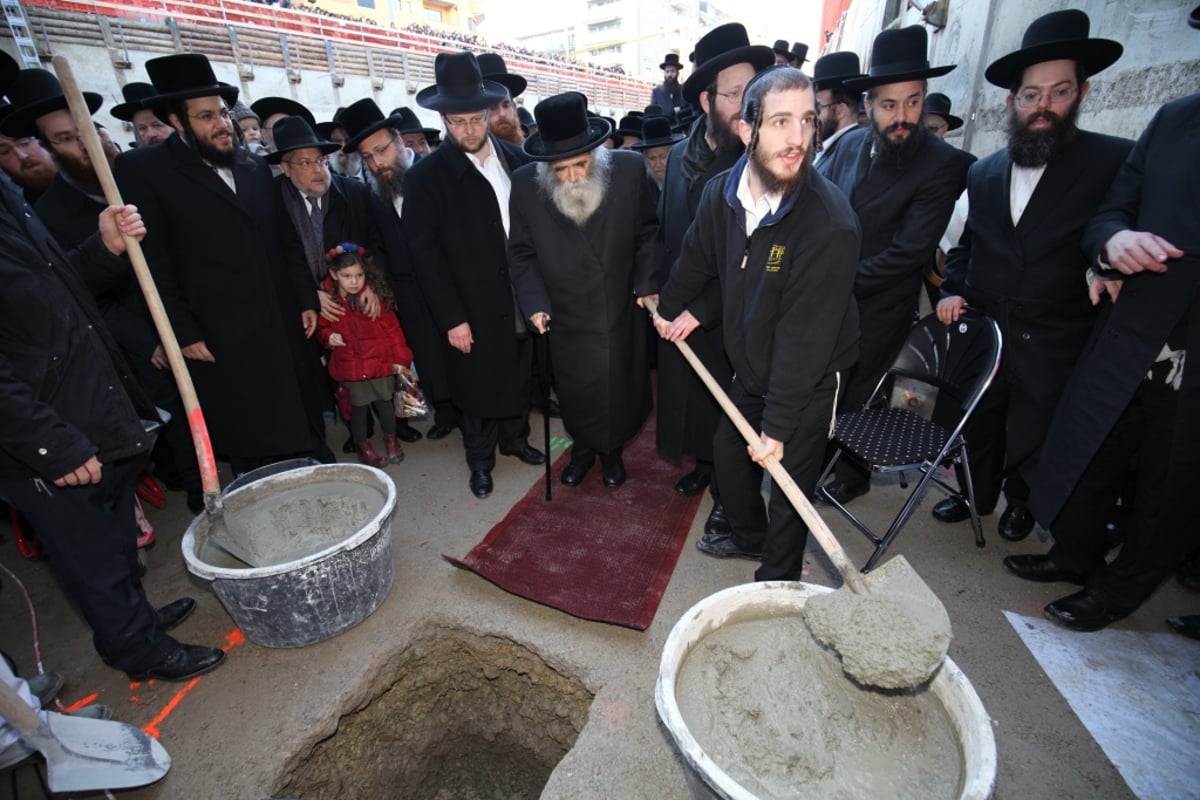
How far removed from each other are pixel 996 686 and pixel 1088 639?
61 centimetres

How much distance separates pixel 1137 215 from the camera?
2312mm

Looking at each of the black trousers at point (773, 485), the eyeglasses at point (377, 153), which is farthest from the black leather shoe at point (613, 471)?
the eyeglasses at point (377, 153)

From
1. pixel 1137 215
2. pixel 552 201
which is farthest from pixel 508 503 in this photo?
pixel 1137 215

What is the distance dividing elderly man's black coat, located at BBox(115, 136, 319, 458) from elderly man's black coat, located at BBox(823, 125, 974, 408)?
3347 mm

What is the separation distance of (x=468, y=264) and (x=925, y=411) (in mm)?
2970

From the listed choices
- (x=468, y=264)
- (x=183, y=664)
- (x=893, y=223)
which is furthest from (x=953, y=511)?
(x=183, y=664)

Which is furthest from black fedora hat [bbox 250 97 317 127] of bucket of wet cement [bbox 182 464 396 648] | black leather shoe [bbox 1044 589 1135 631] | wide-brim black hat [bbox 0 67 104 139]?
black leather shoe [bbox 1044 589 1135 631]

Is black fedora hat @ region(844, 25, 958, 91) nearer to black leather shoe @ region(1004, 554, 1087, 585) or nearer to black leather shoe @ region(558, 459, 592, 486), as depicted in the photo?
black leather shoe @ region(1004, 554, 1087, 585)

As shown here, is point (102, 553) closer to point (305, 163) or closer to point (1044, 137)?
point (305, 163)

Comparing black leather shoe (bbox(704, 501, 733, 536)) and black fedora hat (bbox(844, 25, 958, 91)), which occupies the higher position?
black fedora hat (bbox(844, 25, 958, 91))

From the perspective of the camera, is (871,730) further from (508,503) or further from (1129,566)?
(508,503)

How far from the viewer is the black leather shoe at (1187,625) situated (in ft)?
8.20

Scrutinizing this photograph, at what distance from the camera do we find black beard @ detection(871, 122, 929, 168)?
2.95m

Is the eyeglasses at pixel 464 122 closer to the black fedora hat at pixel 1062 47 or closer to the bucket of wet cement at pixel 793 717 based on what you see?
the black fedora hat at pixel 1062 47
